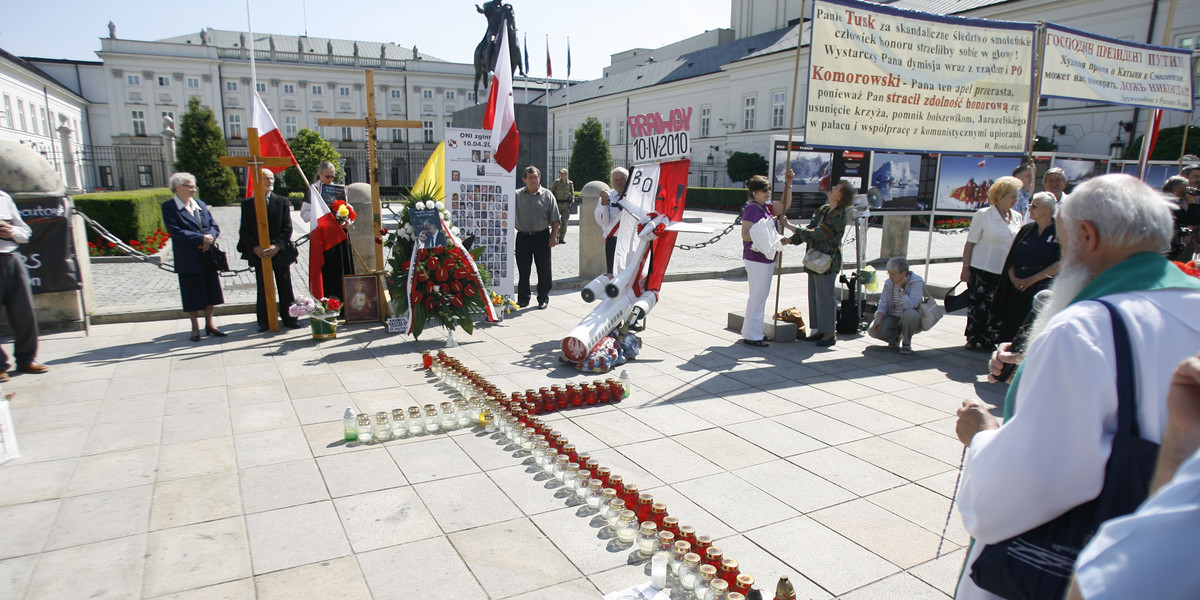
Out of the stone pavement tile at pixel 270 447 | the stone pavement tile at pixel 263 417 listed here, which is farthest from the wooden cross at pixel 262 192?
the stone pavement tile at pixel 270 447

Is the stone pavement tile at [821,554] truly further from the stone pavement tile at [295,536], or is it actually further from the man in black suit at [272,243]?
the man in black suit at [272,243]

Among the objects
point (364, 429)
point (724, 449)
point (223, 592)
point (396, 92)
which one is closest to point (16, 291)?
point (364, 429)

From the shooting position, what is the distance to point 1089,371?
1364mm

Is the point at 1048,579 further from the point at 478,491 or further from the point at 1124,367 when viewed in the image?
the point at 478,491

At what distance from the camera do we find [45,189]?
717cm

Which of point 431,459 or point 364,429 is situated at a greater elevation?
point 364,429

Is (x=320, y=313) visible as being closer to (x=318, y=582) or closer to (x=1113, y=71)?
(x=318, y=582)

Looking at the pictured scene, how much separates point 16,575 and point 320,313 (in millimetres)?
4442

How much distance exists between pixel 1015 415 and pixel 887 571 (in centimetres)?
185

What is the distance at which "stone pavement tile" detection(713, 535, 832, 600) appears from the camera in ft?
9.39

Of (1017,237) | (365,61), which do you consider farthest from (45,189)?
(365,61)

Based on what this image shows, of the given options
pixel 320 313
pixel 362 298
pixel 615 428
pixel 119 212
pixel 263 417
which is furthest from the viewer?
pixel 119 212

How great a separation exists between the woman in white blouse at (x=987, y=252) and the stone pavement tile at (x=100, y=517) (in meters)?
7.20

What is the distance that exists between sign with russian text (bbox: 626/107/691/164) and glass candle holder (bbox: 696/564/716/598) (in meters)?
4.82
